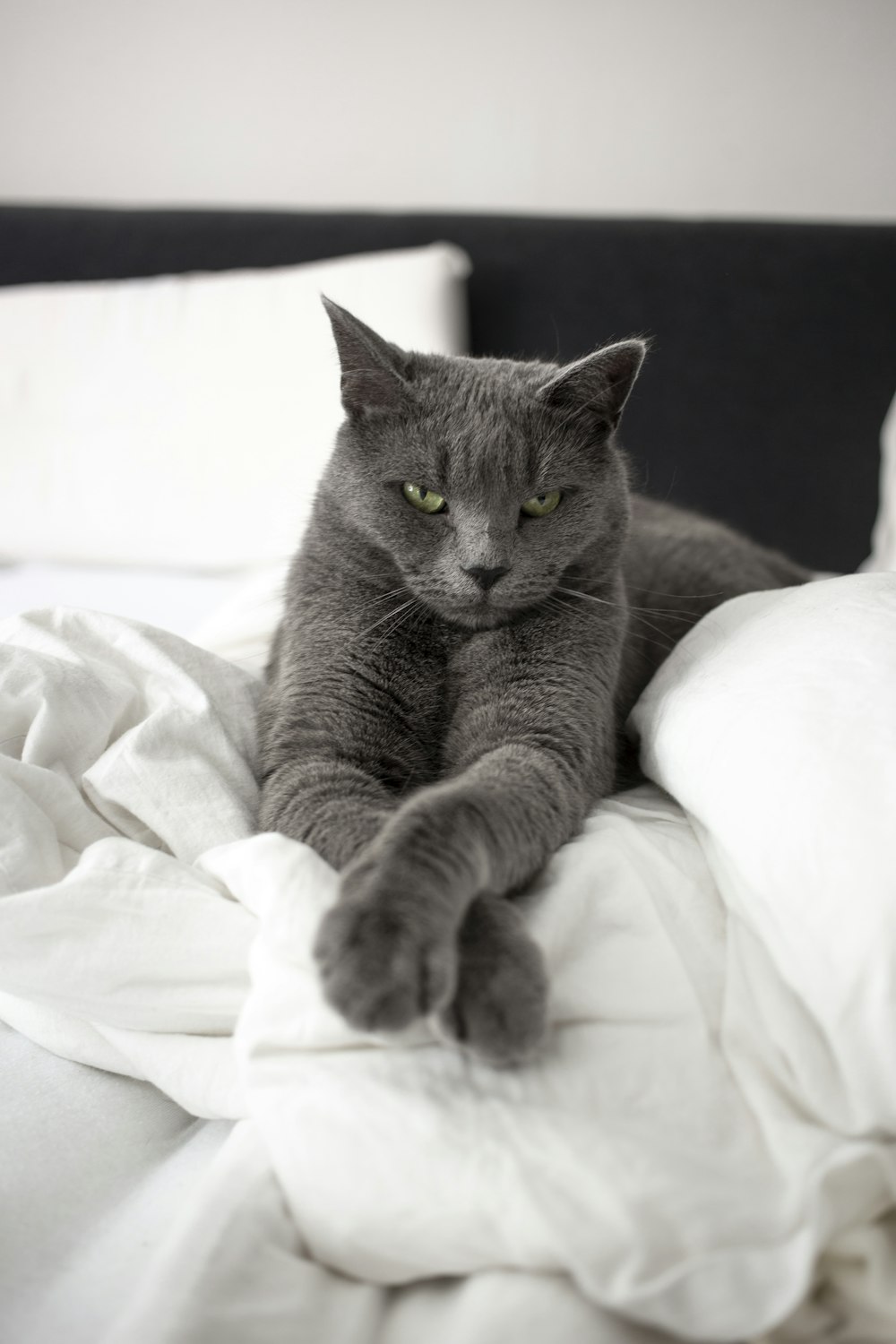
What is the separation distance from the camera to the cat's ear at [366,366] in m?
1.07

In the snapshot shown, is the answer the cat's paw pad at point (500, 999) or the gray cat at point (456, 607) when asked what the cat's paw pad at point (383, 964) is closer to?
the cat's paw pad at point (500, 999)

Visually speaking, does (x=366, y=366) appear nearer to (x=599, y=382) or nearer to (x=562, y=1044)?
(x=599, y=382)

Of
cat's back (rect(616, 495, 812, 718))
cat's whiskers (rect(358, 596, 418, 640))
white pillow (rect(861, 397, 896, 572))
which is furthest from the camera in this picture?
white pillow (rect(861, 397, 896, 572))

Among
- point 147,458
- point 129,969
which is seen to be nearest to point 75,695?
point 129,969

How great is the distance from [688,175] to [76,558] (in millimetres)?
1806

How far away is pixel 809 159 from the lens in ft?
7.89

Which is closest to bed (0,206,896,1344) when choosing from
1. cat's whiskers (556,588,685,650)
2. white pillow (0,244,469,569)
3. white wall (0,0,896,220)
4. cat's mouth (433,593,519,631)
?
cat's whiskers (556,588,685,650)

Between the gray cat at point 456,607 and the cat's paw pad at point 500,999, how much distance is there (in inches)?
5.0

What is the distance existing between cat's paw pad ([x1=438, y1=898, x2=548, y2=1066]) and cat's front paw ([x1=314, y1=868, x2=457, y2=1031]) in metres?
0.02

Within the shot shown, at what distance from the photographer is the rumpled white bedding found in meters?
0.61

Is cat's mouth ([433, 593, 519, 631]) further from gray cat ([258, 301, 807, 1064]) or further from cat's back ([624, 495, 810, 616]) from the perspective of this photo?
cat's back ([624, 495, 810, 616])

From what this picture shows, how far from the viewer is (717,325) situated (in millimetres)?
2301

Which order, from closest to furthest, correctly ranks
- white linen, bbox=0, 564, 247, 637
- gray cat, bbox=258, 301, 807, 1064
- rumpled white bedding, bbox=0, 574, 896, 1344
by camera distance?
rumpled white bedding, bbox=0, 574, 896, 1344 < gray cat, bbox=258, 301, 807, 1064 < white linen, bbox=0, 564, 247, 637

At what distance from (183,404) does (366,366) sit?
4.05 ft
